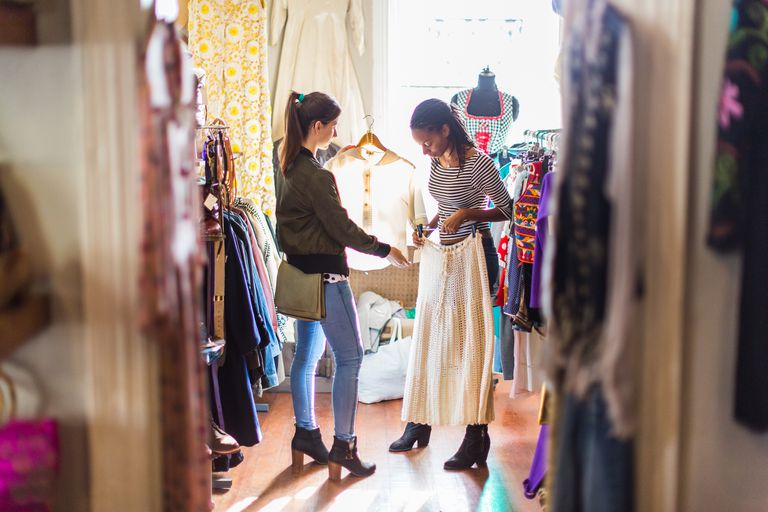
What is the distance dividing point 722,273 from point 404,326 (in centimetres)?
291

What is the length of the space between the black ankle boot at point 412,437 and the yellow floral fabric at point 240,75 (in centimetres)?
135

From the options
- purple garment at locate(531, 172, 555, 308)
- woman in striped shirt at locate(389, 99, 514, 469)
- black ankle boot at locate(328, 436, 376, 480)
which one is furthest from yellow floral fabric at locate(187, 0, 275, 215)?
purple garment at locate(531, 172, 555, 308)

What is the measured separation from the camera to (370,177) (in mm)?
3508

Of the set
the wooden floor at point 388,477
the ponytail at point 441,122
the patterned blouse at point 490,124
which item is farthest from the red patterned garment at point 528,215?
the patterned blouse at point 490,124

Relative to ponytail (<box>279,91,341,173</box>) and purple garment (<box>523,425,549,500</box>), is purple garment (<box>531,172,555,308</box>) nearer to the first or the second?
purple garment (<box>523,425,549,500</box>)

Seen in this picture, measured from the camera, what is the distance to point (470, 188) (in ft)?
10.7

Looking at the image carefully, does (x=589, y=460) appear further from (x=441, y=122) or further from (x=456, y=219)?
(x=441, y=122)

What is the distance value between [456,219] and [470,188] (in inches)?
5.2

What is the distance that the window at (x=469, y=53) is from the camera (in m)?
4.65

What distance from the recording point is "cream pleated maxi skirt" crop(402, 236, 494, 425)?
3.30 metres

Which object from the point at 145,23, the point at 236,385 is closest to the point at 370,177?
the point at 236,385

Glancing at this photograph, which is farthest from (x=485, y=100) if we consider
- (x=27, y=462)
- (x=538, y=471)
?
(x=27, y=462)

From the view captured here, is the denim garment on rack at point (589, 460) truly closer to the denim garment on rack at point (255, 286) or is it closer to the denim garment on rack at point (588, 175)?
the denim garment on rack at point (588, 175)

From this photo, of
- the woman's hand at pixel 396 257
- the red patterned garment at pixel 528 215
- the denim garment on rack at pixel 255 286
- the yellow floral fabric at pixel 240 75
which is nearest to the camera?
the red patterned garment at pixel 528 215
